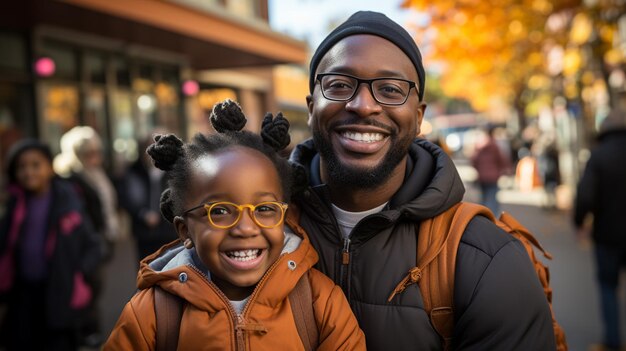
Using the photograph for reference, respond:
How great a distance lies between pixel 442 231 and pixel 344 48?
0.78 m

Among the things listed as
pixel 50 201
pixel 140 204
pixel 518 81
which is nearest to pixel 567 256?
pixel 140 204

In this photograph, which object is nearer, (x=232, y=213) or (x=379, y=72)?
(x=232, y=213)

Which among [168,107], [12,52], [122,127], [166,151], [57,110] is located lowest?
[166,151]

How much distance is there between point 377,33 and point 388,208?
0.66 m

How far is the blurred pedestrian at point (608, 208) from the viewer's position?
5637mm

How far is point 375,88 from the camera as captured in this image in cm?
241

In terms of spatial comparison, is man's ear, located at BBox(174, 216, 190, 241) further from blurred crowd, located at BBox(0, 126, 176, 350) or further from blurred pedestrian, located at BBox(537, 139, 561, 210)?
blurred pedestrian, located at BBox(537, 139, 561, 210)

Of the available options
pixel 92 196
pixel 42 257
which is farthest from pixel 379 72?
pixel 92 196

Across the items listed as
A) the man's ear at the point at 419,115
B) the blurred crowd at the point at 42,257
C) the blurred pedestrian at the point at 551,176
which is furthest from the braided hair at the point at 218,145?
the blurred pedestrian at the point at 551,176

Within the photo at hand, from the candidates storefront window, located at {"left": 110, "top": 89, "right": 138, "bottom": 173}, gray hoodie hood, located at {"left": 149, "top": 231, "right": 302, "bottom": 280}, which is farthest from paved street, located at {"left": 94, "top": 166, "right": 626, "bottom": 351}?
gray hoodie hood, located at {"left": 149, "top": 231, "right": 302, "bottom": 280}

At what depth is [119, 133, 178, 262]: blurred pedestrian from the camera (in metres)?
6.50

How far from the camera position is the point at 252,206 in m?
2.20

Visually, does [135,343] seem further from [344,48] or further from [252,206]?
[344,48]

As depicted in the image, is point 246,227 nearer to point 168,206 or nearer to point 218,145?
point 218,145
